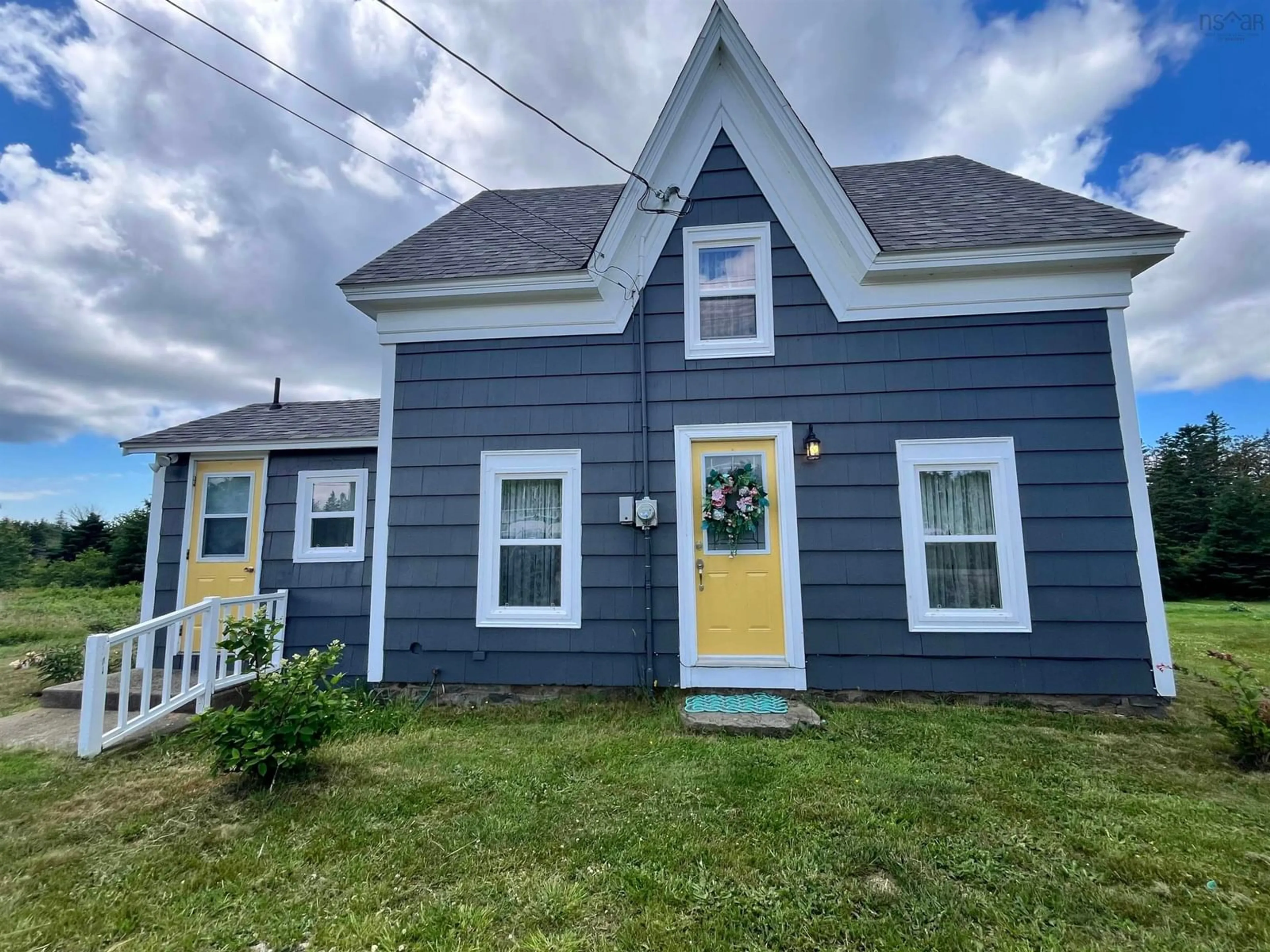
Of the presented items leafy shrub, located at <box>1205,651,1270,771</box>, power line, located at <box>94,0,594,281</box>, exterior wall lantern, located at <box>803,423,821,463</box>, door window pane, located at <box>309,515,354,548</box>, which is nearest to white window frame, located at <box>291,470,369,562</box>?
door window pane, located at <box>309,515,354,548</box>

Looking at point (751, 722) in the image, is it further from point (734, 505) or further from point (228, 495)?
point (228, 495)

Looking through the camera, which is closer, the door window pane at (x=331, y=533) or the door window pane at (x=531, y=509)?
the door window pane at (x=531, y=509)

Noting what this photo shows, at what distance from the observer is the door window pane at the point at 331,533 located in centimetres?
564

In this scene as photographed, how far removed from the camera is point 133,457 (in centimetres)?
598

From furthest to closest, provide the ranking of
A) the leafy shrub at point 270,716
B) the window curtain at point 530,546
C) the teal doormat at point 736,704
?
the window curtain at point 530,546, the teal doormat at point 736,704, the leafy shrub at point 270,716

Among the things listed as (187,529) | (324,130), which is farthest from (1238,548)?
(187,529)

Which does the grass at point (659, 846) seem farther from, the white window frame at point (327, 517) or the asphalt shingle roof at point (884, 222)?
the asphalt shingle roof at point (884, 222)

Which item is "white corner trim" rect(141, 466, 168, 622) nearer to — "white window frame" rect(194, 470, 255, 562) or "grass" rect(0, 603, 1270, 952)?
"white window frame" rect(194, 470, 255, 562)

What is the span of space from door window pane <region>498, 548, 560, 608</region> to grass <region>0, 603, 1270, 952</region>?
1355mm

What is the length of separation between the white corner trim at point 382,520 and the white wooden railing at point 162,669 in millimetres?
811

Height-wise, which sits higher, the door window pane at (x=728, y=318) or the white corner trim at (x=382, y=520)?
the door window pane at (x=728, y=318)

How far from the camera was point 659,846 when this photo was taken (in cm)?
236

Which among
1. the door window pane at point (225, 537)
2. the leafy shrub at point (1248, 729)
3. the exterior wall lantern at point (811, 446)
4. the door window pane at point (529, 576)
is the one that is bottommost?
the leafy shrub at point (1248, 729)

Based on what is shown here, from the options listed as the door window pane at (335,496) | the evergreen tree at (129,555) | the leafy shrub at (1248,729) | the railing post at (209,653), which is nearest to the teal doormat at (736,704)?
the leafy shrub at (1248,729)
